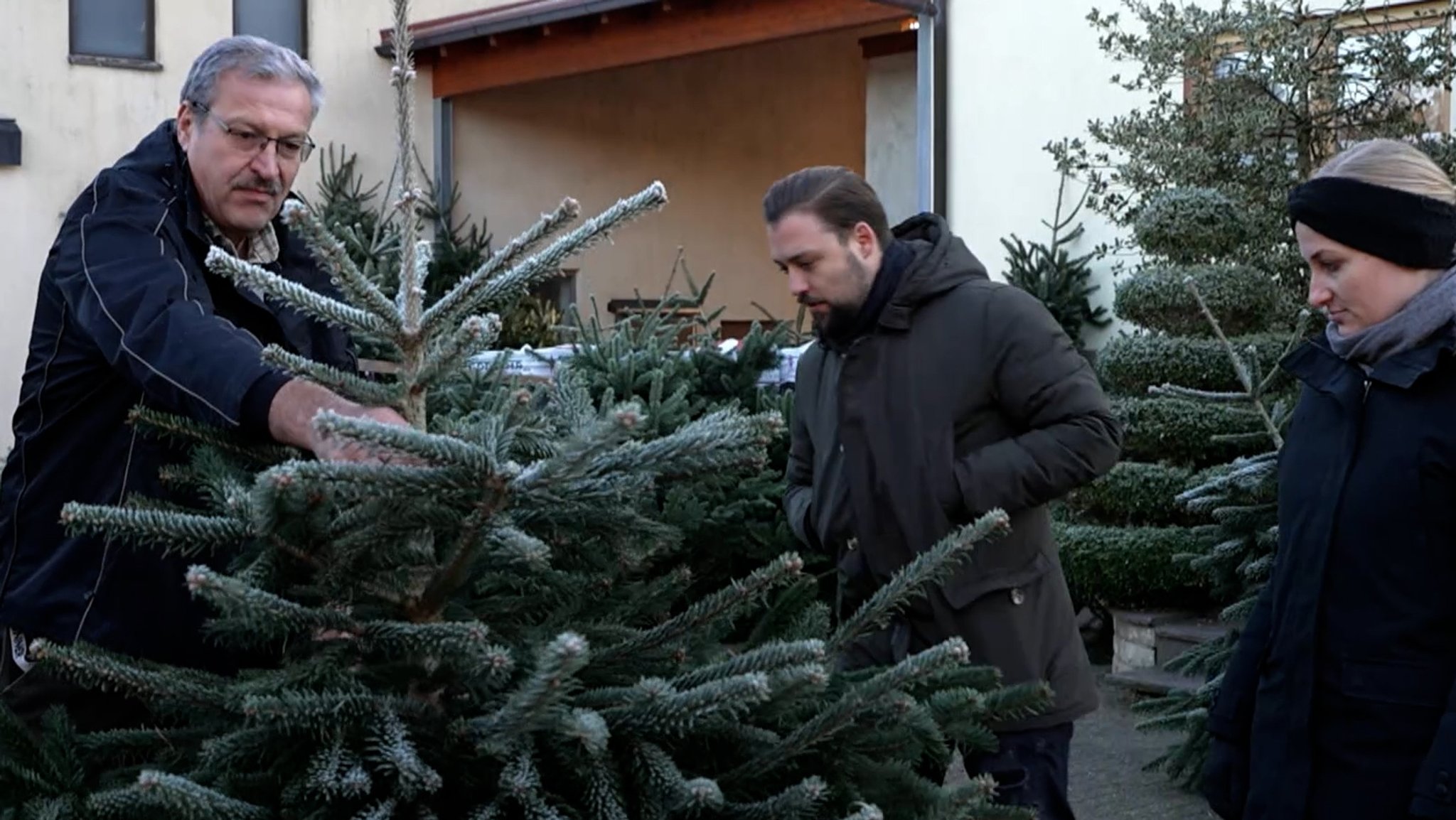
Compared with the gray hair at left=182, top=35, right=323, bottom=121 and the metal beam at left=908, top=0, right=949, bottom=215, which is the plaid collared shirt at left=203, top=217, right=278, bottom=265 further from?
the metal beam at left=908, top=0, right=949, bottom=215

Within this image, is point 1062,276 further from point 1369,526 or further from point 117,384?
point 117,384

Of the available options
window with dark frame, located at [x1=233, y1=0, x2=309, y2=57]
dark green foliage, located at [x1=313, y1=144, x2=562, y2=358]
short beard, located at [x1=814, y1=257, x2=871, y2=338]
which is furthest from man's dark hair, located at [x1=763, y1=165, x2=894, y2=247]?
window with dark frame, located at [x1=233, y1=0, x2=309, y2=57]

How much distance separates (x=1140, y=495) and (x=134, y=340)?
22.4 ft

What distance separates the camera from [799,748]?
6.31ft

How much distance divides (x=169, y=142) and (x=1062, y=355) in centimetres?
199

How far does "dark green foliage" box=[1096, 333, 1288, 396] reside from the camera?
8023mm

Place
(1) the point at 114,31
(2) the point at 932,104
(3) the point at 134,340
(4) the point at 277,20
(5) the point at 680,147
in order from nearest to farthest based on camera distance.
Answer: (3) the point at 134,340, (2) the point at 932,104, (1) the point at 114,31, (4) the point at 277,20, (5) the point at 680,147

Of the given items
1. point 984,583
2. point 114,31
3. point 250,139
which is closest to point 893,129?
point 114,31

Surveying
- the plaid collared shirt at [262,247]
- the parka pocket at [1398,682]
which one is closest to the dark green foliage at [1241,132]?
the parka pocket at [1398,682]

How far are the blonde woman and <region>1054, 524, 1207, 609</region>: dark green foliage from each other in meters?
5.09

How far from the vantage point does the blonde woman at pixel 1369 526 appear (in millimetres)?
2822

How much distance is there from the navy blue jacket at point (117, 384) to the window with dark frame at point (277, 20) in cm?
1451

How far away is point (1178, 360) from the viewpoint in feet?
27.2

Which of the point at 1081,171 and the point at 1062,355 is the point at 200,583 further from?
the point at 1081,171
